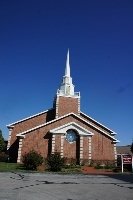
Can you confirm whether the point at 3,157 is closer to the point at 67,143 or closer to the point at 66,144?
the point at 66,144

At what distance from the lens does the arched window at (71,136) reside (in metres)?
30.6

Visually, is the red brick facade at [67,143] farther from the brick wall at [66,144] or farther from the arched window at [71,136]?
the arched window at [71,136]

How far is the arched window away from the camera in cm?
3059

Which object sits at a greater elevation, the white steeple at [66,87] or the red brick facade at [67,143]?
the white steeple at [66,87]

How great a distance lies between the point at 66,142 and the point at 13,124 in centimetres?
1112

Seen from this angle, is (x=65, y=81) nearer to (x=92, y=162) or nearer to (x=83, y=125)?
(x=83, y=125)

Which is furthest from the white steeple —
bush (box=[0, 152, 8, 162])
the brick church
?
bush (box=[0, 152, 8, 162])

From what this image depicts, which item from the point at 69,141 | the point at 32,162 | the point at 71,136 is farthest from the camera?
the point at 71,136

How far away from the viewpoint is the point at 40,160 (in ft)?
69.7

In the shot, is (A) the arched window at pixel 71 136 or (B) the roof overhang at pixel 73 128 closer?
(B) the roof overhang at pixel 73 128

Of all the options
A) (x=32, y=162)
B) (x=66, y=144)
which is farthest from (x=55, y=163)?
(x=66, y=144)

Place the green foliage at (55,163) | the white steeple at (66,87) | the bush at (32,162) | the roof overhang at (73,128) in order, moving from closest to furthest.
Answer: the green foliage at (55,163) → the bush at (32,162) → the roof overhang at (73,128) → the white steeple at (66,87)

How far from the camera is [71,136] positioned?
30.8m

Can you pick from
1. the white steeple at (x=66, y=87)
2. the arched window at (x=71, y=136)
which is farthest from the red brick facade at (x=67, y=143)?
the white steeple at (x=66, y=87)
